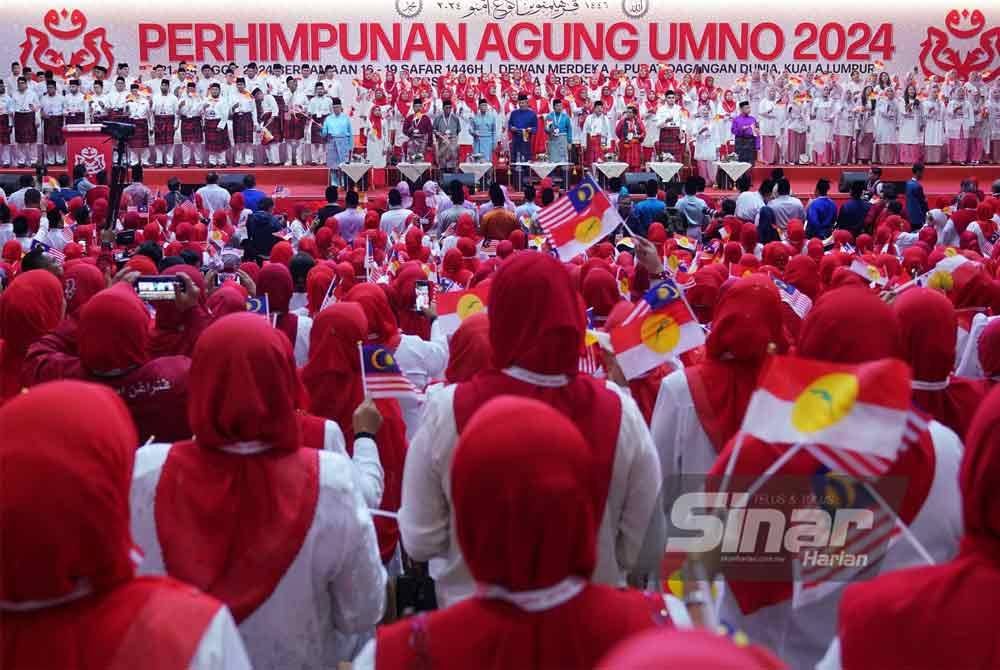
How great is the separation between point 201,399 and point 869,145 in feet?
61.2

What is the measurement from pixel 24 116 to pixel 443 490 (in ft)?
58.7

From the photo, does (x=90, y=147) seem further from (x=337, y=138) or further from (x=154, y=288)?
(x=154, y=288)

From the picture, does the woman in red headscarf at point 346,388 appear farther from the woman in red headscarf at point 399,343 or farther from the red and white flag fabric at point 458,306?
the red and white flag fabric at point 458,306

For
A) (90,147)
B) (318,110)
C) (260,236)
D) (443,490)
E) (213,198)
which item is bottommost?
(443,490)

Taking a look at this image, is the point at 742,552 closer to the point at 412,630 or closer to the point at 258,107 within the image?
the point at 412,630

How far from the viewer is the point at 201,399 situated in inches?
83.7

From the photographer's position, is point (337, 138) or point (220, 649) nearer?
point (220, 649)

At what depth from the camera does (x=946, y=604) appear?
1571 mm

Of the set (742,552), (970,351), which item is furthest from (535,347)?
(970,351)

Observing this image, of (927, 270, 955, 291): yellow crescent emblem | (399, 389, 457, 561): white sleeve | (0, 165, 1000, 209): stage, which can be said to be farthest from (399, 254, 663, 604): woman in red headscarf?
(0, 165, 1000, 209): stage

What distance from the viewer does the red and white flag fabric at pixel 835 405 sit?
6.11ft

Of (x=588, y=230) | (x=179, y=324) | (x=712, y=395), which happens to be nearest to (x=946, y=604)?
(x=712, y=395)

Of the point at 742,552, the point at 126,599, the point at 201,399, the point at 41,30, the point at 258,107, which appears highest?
the point at 41,30

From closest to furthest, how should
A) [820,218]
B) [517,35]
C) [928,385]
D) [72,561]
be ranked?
[72,561]
[928,385]
[820,218]
[517,35]
